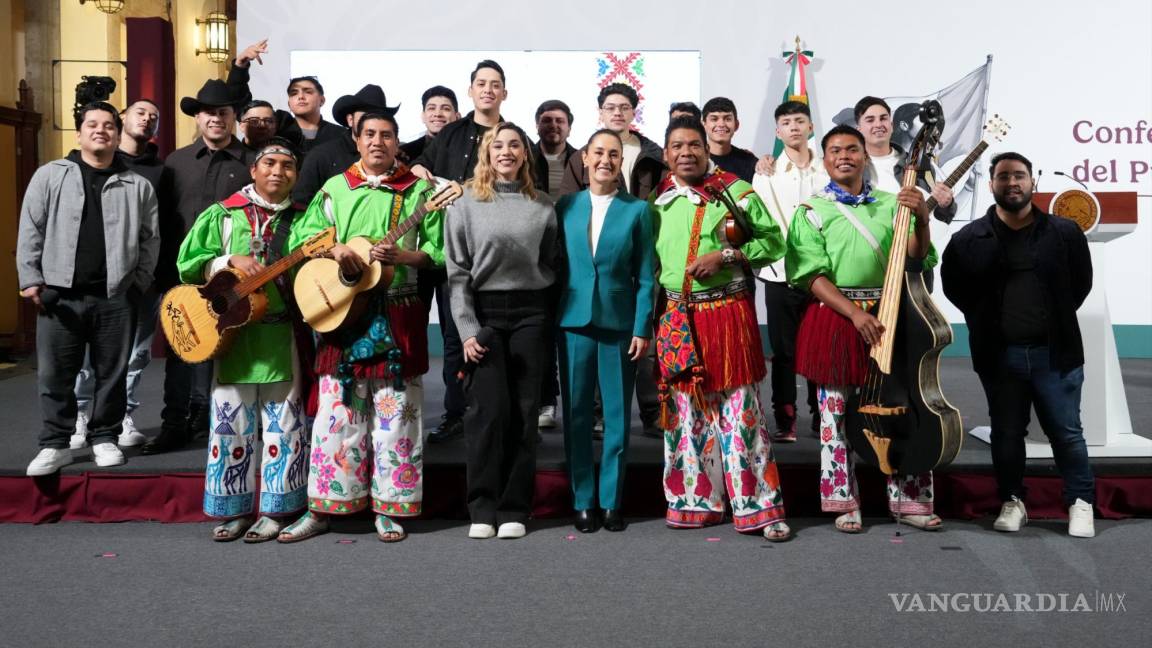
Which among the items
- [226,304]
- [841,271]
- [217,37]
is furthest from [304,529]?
[217,37]

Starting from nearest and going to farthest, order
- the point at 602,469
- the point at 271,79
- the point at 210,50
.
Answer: the point at 602,469 < the point at 271,79 < the point at 210,50

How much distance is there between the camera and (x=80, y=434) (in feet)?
14.2

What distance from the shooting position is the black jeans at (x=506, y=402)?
356 cm

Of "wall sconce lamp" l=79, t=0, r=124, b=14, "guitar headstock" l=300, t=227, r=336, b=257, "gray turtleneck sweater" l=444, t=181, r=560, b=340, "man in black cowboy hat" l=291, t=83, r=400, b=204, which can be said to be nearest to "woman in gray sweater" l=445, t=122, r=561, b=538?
"gray turtleneck sweater" l=444, t=181, r=560, b=340

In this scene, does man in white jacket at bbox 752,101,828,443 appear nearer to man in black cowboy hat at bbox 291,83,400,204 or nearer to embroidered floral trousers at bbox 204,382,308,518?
man in black cowboy hat at bbox 291,83,400,204

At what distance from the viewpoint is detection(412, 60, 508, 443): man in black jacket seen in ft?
13.9

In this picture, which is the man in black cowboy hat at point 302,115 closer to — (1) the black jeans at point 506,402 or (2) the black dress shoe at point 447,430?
(2) the black dress shoe at point 447,430

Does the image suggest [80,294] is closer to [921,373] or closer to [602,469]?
[602,469]

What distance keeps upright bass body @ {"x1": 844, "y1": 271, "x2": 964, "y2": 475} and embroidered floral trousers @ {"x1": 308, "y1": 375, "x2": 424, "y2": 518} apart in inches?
56.8

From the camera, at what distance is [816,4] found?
7.26m

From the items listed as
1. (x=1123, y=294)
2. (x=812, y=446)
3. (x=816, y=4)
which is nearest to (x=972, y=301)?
(x=812, y=446)

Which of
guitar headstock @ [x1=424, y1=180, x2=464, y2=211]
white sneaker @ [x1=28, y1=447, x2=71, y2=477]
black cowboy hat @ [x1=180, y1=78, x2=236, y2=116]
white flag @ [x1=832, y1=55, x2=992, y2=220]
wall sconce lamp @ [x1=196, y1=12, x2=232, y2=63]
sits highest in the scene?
wall sconce lamp @ [x1=196, y1=12, x2=232, y2=63]

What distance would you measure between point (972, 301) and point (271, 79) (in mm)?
4849

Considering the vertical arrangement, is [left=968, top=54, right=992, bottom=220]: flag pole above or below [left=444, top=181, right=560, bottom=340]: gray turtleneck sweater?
above
